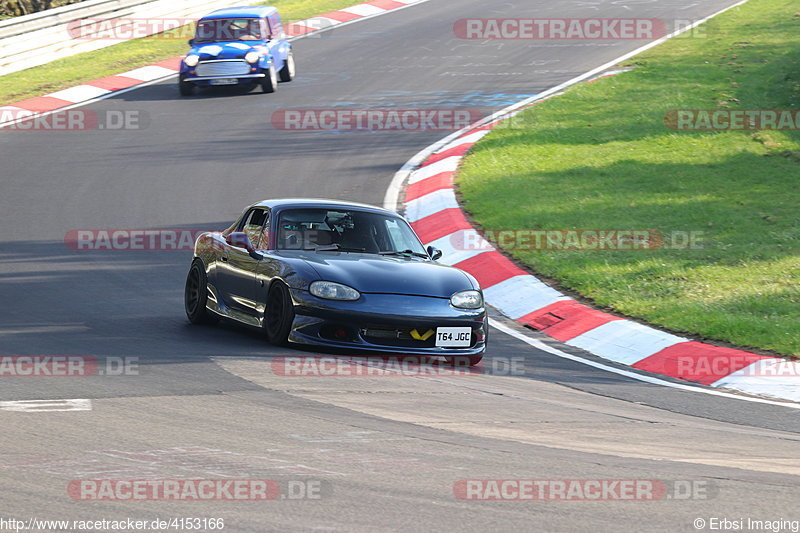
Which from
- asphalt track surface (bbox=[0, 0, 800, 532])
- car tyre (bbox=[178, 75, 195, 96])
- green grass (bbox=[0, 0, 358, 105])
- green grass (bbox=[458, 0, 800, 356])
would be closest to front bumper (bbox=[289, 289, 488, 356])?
asphalt track surface (bbox=[0, 0, 800, 532])

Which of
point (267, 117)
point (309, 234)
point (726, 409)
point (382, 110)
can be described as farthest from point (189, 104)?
point (726, 409)

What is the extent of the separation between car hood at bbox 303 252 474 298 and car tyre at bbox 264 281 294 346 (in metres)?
0.35

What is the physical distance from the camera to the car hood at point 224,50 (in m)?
24.6

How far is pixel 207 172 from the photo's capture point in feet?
62.7

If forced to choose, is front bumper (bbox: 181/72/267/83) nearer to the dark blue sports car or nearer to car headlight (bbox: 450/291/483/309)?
the dark blue sports car

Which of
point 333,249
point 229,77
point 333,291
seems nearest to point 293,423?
point 333,291

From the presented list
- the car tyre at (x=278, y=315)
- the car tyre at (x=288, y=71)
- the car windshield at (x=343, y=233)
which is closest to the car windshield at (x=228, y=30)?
the car tyre at (x=288, y=71)

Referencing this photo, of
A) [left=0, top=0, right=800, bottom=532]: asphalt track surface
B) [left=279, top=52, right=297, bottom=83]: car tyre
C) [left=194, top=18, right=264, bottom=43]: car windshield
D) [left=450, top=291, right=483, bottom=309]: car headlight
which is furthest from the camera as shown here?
[left=279, top=52, right=297, bottom=83]: car tyre

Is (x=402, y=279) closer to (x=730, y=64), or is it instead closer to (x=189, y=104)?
(x=189, y=104)

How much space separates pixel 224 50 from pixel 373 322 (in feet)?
53.6

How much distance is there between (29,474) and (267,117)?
57.4 ft

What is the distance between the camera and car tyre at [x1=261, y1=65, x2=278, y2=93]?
24906 millimetres

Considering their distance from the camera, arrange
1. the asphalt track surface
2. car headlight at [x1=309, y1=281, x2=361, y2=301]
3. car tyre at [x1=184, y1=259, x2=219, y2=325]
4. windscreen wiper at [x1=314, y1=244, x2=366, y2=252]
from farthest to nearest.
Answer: car tyre at [x1=184, y1=259, x2=219, y2=325] < windscreen wiper at [x1=314, y1=244, x2=366, y2=252] < car headlight at [x1=309, y1=281, x2=361, y2=301] < the asphalt track surface

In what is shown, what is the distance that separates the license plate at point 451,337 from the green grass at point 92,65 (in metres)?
17.3
